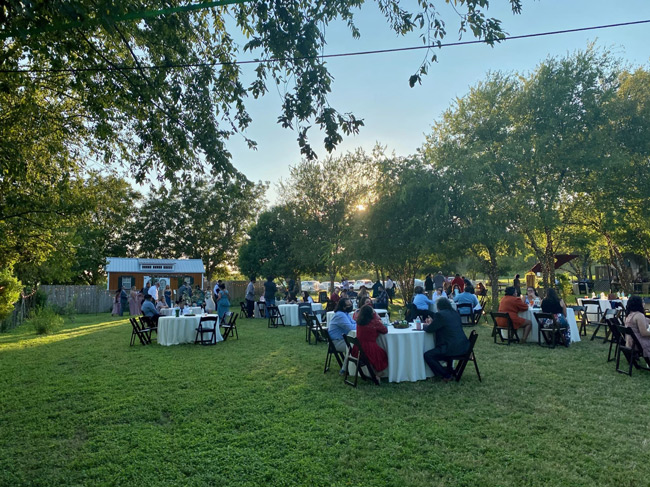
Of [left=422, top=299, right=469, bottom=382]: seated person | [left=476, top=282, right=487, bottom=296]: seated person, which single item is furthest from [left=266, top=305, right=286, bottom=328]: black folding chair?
[left=476, top=282, right=487, bottom=296]: seated person

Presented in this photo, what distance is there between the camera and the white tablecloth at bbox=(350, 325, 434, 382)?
692cm

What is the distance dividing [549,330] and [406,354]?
15.8ft

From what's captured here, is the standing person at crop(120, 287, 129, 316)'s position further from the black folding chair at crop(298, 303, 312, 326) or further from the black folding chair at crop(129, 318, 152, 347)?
the black folding chair at crop(129, 318, 152, 347)

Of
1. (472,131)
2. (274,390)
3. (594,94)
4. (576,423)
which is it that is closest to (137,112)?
(274,390)

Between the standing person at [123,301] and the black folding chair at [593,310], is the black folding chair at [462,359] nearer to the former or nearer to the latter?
the black folding chair at [593,310]

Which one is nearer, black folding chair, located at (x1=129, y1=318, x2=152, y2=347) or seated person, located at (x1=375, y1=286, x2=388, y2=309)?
black folding chair, located at (x1=129, y1=318, x2=152, y2=347)

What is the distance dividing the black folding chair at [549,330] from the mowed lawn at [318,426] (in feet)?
3.98

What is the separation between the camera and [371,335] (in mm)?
6859

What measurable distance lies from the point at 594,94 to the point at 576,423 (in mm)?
20149

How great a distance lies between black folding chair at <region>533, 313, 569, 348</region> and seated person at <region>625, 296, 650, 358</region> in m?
2.63

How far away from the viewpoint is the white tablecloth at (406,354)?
6918 millimetres

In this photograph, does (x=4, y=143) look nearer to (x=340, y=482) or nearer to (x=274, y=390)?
(x=274, y=390)

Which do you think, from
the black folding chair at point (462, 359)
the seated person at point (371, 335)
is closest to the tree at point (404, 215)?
the black folding chair at point (462, 359)

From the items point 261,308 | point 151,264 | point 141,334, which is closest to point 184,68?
point 141,334
